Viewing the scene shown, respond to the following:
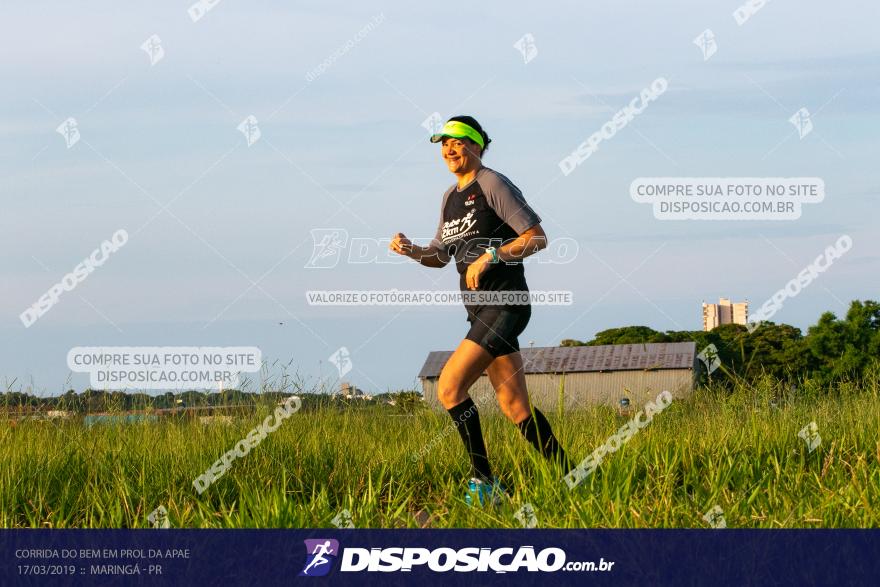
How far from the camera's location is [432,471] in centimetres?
700

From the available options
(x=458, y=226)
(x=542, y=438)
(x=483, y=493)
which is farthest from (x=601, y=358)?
(x=483, y=493)

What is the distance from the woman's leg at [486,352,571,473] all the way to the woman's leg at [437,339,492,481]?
0.50 feet

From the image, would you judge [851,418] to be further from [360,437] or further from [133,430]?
[133,430]

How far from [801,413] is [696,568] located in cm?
388

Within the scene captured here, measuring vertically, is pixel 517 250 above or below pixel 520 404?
above

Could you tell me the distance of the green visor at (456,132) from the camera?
662 centimetres

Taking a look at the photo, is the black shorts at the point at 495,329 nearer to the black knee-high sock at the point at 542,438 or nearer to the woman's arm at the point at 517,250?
the woman's arm at the point at 517,250

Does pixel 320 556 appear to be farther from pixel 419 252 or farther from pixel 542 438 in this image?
pixel 419 252

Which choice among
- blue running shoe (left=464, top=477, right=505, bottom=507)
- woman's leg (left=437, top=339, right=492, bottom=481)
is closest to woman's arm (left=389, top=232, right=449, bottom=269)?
woman's leg (left=437, top=339, right=492, bottom=481)

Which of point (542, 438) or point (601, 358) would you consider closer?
point (542, 438)

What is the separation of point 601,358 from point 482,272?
41551 millimetres

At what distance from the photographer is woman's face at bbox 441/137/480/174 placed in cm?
664

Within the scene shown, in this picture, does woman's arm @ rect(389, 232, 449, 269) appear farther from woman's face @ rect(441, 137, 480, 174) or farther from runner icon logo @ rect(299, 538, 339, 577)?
runner icon logo @ rect(299, 538, 339, 577)

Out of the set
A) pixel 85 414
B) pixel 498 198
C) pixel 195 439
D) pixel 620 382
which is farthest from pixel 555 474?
pixel 620 382
